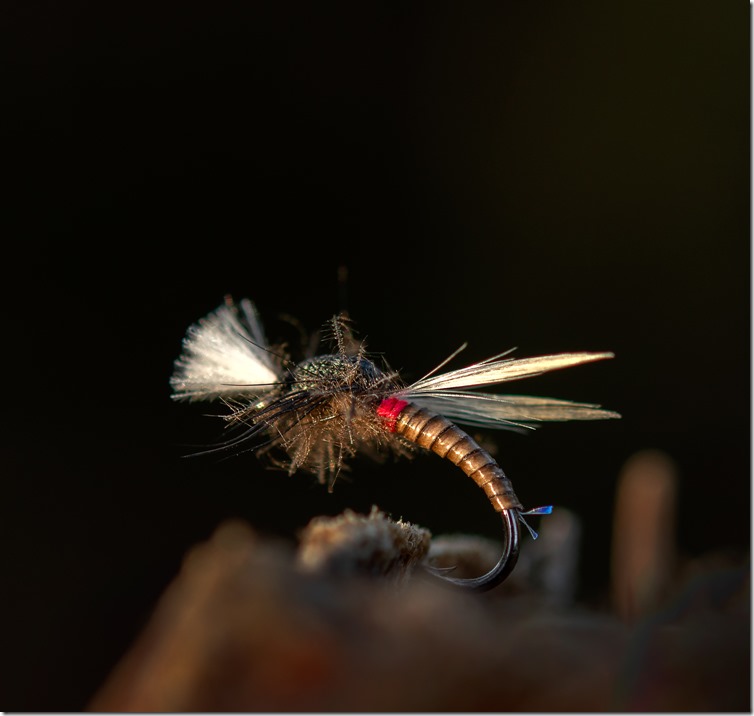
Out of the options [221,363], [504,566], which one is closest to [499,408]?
[504,566]

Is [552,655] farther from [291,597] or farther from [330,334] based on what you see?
[330,334]

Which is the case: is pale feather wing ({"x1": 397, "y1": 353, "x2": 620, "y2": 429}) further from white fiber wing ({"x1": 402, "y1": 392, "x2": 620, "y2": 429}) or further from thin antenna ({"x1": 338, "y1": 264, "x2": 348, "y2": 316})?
thin antenna ({"x1": 338, "y1": 264, "x2": 348, "y2": 316})

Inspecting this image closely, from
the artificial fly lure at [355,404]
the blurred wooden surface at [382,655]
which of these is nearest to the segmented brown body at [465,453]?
the artificial fly lure at [355,404]

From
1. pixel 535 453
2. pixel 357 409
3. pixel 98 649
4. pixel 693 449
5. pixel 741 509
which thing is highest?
pixel 693 449

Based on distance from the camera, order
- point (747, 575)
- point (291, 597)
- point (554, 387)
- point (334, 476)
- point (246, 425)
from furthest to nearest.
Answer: point (554, 387), point (246, 425), point (334, 476), point (747, 575), point (291, 597)

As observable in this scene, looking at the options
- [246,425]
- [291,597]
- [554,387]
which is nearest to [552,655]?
[291,597]

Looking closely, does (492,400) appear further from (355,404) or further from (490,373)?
(355,404)
